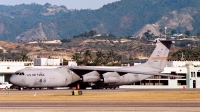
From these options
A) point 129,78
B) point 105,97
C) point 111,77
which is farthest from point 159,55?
point 105,97

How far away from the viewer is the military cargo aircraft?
285 ft

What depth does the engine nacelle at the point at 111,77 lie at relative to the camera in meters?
92.5

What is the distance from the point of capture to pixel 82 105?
58.0 meters

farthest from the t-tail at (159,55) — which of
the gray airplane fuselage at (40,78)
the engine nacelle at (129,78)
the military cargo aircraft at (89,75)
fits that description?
the gray airplane fuselage at (40,78)

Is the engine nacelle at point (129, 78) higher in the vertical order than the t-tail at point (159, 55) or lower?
lower

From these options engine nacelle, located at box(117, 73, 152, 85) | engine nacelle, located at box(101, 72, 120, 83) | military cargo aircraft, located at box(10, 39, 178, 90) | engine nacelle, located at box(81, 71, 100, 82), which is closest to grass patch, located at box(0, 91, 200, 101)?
military cargo aircraft, located at box(10, 39, 178, 90)

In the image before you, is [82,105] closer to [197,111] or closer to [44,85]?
[197,111]

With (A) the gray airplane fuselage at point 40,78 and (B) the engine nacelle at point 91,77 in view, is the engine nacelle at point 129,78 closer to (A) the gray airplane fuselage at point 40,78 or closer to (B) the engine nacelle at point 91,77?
(B) the engine nacelle at point 91,77

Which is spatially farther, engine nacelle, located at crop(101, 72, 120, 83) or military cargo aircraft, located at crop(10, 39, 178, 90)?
engine nacelle, located at crop(101, 72, 120, 83)

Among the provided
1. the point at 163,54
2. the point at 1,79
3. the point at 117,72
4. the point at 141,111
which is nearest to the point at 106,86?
the point at 117,72

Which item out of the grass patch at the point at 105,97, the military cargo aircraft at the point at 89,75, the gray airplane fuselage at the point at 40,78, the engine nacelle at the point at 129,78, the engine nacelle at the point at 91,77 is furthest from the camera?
the engine nacelle at the point at 129,78

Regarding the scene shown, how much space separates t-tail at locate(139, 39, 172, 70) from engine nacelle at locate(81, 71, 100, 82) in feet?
31.8

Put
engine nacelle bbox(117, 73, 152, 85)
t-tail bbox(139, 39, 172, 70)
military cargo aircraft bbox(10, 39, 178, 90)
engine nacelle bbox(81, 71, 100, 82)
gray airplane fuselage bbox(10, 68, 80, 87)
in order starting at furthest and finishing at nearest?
A: t-tail bbox(139, 39, 172, 70), engine nacelle bbox(117, 73, 152, 85), engine nacelle bbox(81, 71, 100, 82), military cargo aircraft bbox(10, 39, 178, 90), gray airplane fuselage bbox(10, 68, 80, 87)

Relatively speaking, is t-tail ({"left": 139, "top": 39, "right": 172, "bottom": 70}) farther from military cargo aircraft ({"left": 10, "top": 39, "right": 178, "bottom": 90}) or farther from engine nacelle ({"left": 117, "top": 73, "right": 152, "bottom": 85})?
engine nacelle ({"left": 117, "top": 73, "right": 152, "bottom": 85})
